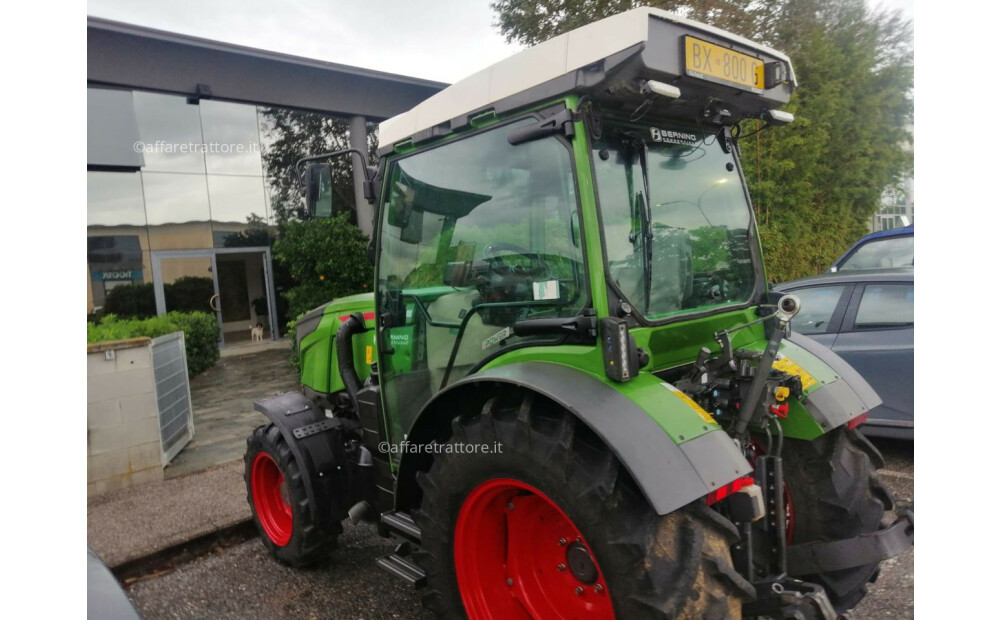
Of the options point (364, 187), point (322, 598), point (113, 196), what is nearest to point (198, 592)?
point (322, 598)

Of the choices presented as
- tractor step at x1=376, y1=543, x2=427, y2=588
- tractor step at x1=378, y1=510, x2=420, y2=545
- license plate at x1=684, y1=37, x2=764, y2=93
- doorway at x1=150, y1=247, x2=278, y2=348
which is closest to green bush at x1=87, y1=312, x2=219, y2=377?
doorway at x1=150, y1=247, x2=278, y2=348

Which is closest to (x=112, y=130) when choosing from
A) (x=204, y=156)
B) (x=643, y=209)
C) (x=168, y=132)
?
(x=168, y=132)

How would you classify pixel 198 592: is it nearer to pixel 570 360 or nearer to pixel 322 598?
pixel 322 598

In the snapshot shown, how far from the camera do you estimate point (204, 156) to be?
11461 millimetres

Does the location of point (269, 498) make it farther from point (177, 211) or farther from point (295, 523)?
point (177, 211)

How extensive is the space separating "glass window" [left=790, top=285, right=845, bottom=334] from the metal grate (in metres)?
5.12

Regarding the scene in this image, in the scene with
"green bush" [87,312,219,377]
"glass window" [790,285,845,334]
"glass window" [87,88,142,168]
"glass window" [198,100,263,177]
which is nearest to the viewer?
"glass window" [790,285,845,334]

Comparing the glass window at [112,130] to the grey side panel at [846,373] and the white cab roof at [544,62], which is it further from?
the grey side panel at [846,373]

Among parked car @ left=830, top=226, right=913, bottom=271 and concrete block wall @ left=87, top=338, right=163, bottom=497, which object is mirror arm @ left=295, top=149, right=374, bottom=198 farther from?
parked car @ left=830, top=226, right=913, bottom=271

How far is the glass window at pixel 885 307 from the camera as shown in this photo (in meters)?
4.27

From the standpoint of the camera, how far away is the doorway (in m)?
11.3

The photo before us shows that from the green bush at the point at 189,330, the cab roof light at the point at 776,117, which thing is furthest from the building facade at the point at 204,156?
the cab roof light at the point at 776,117

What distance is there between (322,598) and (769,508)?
2170 millimetres

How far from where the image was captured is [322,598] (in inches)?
117
